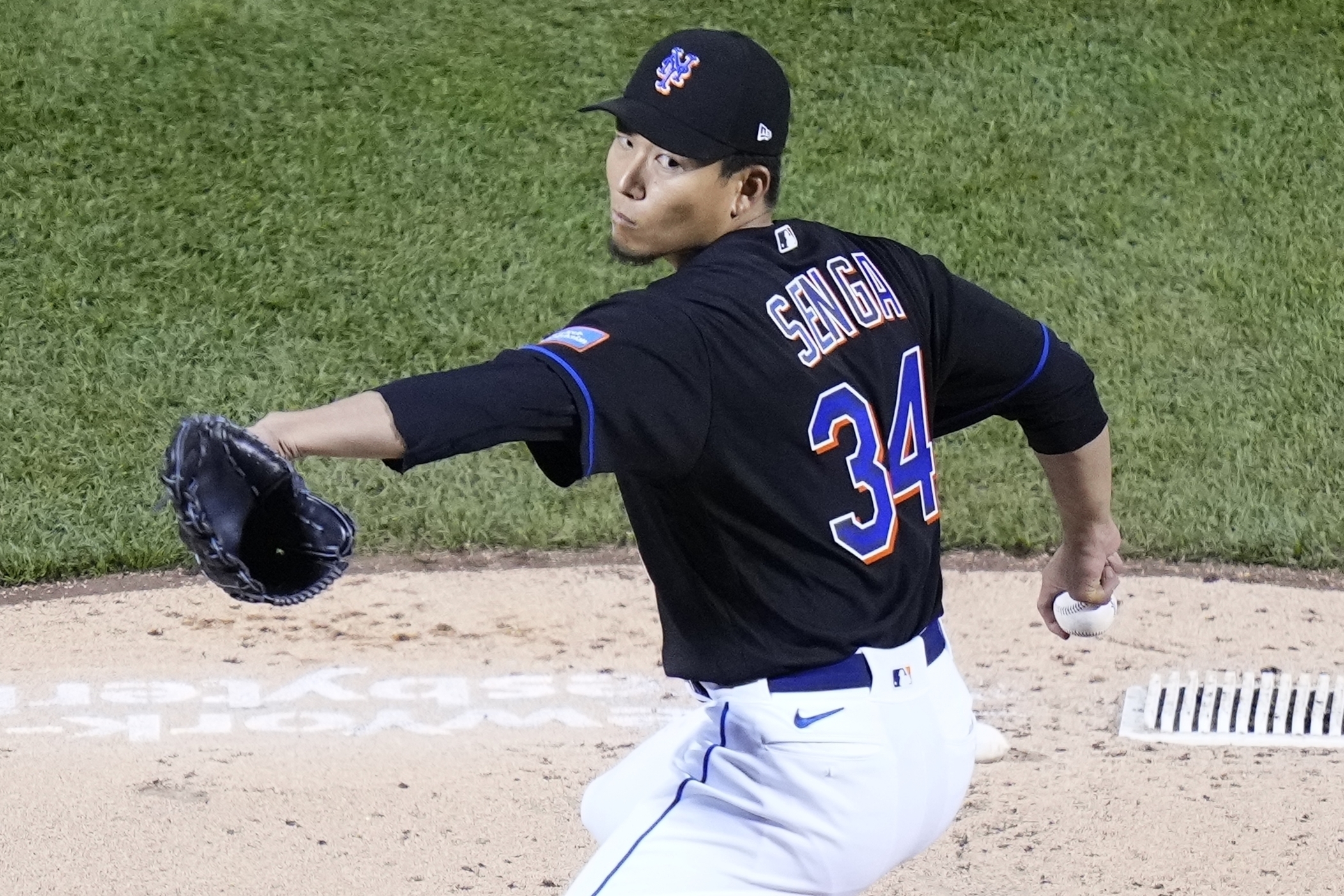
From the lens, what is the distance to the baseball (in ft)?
11.1

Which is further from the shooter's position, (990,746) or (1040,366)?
(990,746)

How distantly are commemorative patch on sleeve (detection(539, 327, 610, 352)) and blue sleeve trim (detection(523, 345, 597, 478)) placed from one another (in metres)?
0.04

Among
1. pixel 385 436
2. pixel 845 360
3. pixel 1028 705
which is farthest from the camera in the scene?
pixel 1028 705

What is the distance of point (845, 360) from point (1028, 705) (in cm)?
281

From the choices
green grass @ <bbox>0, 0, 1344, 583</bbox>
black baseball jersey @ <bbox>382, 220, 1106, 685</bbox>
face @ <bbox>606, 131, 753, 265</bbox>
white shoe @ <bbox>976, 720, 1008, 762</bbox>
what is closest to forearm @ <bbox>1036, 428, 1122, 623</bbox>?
black baseball jersey @ <bbox>382, 220, 1106, 685</bbox>

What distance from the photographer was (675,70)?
2.70 meters

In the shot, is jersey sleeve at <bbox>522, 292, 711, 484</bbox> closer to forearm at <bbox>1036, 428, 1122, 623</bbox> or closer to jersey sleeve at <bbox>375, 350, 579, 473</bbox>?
jersey sleeve at <bbox>375, 350, 579, 473</bbox>

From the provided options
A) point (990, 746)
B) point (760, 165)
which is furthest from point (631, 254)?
point (990, 746)

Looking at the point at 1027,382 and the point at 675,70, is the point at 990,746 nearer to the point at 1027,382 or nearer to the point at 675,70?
the point at 1027,382

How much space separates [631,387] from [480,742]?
2825 mm

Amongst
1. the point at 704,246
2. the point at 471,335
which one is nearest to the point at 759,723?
the point at 704,246

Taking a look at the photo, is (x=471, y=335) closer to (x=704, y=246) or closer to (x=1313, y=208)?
(x=1313, y=208)

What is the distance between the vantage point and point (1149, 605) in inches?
232

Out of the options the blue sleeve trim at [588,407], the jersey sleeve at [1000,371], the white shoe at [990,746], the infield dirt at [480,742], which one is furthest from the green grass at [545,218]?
the blue sleeve trim at [588,407]
